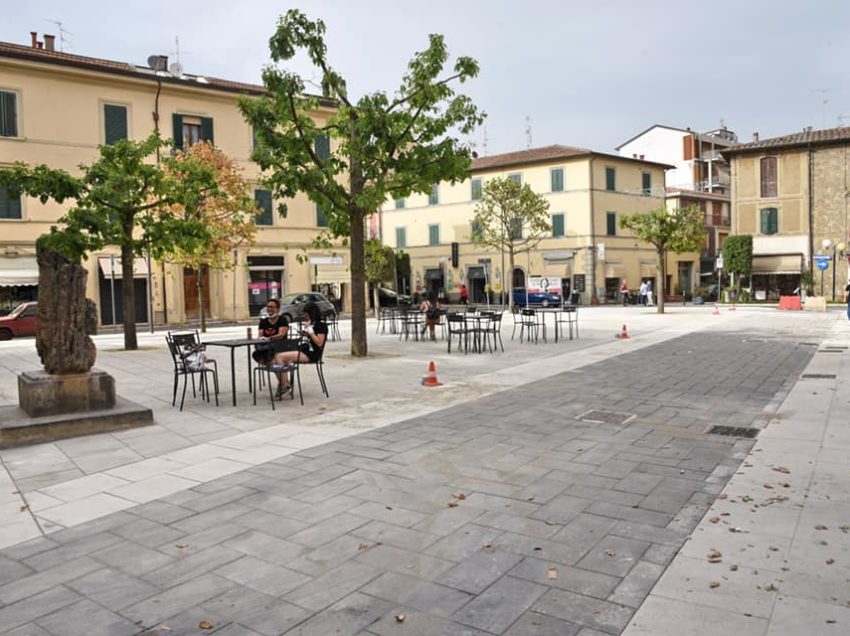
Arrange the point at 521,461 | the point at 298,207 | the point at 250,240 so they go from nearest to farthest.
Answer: the point at 521,461, the point at 250,240, the point at 298,207

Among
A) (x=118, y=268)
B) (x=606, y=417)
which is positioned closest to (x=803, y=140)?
(x=118, y=268)

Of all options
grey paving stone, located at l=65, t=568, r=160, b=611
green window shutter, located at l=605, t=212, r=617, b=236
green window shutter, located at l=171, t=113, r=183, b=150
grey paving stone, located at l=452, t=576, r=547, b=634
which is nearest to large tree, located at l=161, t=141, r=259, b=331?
green window shutter, located at l=171, t=113, r=183, b=150

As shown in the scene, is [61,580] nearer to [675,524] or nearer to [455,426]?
[675,524]

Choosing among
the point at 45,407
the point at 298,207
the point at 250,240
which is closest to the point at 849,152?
the point at 298,207

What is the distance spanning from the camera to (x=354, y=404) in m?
9.27

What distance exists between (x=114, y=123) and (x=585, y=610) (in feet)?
103

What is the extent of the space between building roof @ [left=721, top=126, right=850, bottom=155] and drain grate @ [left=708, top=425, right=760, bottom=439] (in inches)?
1648

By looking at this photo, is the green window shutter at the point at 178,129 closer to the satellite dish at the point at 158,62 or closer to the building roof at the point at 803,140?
the satellite dish at the point at 158,62

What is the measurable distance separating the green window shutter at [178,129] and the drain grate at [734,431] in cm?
2874

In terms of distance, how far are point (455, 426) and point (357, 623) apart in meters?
4.47

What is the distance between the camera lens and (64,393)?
25.5ft

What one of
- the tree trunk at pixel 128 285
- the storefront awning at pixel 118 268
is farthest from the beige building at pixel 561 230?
the tree trunk at pixel 128 285

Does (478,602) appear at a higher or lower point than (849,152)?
lower

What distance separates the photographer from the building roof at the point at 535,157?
146 feet
